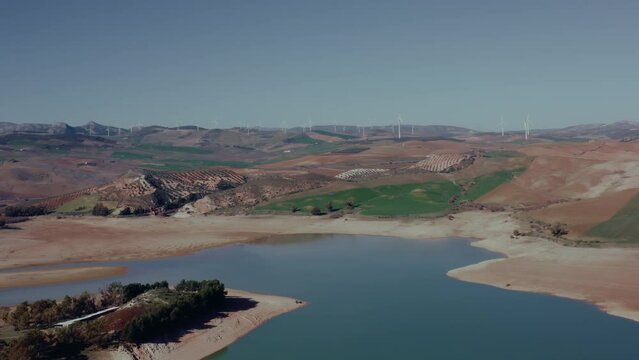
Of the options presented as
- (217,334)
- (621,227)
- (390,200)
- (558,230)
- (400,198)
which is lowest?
(217,334)

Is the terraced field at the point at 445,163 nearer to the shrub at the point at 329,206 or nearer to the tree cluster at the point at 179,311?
the shrub at the point at 329,206

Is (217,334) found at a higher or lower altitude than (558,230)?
lower

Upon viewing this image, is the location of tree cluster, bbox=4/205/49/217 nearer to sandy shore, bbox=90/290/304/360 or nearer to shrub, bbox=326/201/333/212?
shrub, bbox=326/201/333/212

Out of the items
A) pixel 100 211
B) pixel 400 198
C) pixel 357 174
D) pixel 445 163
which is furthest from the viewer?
pixel 445 163

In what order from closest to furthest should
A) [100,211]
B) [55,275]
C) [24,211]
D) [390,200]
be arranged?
[55,275]
[24,211]
[100,211]
[390,200]

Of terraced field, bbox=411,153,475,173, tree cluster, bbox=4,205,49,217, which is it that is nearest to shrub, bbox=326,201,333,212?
terraced field, bbox=411,153,475,173

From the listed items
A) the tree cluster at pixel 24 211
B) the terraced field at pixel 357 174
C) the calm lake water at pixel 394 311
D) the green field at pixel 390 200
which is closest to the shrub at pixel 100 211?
the tree cluster at pixel 24 211

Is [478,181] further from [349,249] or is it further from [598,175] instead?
[349,249]

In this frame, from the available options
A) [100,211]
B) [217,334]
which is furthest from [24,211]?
[217,334]

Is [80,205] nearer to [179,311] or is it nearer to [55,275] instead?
[55,275]
